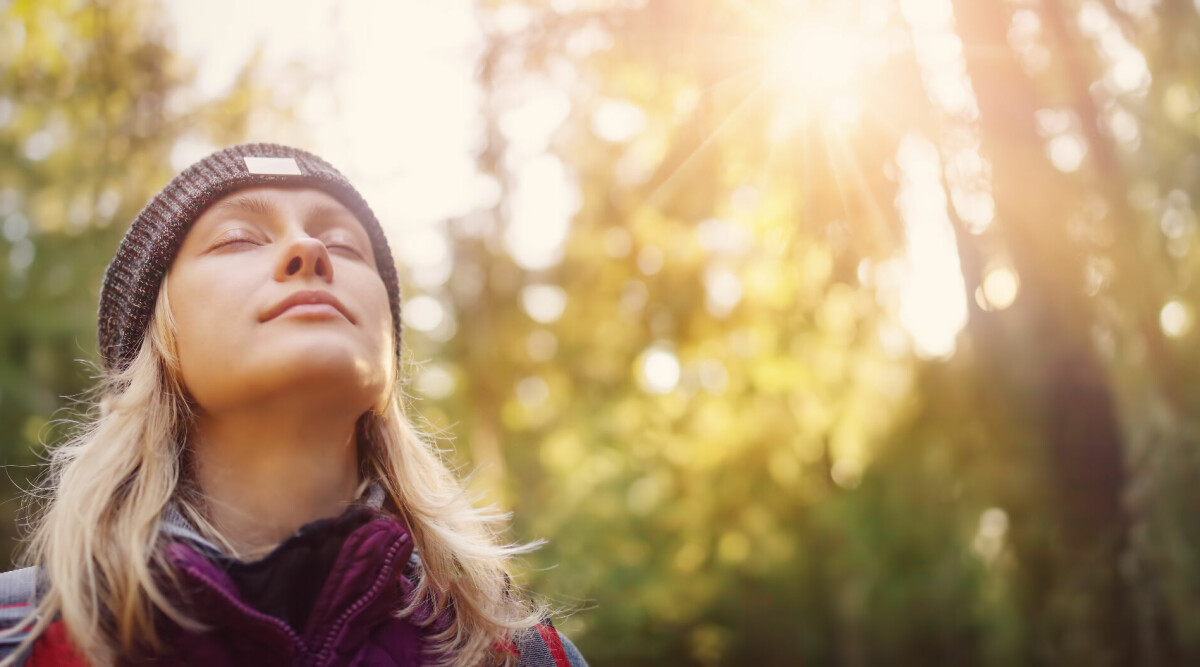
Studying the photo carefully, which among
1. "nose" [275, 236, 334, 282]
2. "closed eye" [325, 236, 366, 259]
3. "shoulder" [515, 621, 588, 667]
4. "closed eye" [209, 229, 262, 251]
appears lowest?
"shoulder" [515, 621, 588, 667]

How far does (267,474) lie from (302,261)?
43 centimetres

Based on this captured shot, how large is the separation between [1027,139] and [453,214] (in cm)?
492

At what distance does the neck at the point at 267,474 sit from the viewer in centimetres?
167

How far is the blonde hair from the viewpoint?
144 cm

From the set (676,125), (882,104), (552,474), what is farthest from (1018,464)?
(552,474)

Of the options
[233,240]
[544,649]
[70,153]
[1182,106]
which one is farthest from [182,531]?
[70,153]

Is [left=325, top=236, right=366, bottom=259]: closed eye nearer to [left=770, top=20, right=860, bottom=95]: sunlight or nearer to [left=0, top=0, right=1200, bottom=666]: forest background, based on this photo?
[left=0, top=0, right=1200, bottom=666]: forest background

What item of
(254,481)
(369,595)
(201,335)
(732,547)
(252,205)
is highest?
(252,205)

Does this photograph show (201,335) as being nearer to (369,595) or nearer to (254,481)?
(254,481)

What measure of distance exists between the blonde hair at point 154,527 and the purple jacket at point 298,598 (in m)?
0.04

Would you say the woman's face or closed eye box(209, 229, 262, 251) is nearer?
the woman's face

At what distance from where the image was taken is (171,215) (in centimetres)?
182

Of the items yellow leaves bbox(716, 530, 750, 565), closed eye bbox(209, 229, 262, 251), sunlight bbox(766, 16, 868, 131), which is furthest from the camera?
yellow leaves bbox(716, 530, 750, 565)

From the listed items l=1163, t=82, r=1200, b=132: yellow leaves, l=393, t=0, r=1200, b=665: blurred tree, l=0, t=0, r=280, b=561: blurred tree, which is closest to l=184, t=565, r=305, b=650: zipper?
l=393, t=0, r=1200, b=665: blurred tree
